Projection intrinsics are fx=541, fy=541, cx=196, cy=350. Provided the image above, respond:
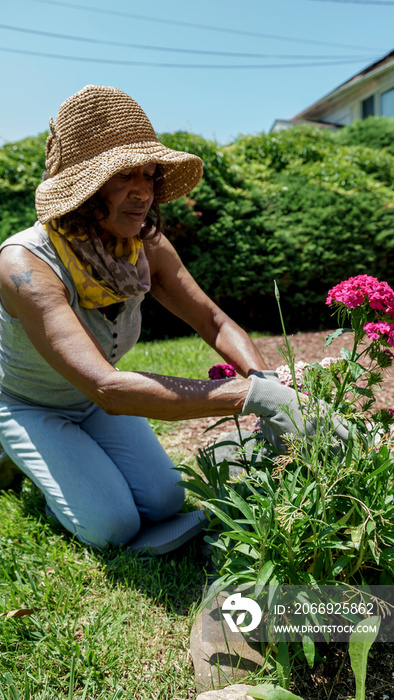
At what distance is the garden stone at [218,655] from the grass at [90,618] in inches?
2.9

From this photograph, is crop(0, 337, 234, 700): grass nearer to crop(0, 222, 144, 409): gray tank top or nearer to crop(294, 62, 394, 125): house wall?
crop(0, 222, 144, 409): gray tank top

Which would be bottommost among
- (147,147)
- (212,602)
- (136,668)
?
(136,668)

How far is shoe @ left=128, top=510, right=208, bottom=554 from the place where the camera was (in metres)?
2.09

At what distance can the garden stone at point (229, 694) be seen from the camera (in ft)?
4.33

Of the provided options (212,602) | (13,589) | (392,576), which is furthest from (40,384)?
(392,576)

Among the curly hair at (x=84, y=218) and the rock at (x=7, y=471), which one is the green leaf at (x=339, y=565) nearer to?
the curly hair at (x=84, y=218)

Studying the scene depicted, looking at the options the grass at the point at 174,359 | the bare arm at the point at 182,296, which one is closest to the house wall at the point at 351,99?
the grass at the point at 174,359

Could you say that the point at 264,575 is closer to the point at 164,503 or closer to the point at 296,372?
the point at 296,372

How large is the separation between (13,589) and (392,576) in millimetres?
1252

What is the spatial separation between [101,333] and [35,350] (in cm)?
28

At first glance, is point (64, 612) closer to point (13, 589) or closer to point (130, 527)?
point (13, 589)

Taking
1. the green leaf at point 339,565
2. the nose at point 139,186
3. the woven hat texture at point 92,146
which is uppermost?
the woven hat texture at point 92,146

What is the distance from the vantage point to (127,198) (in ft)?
6.69

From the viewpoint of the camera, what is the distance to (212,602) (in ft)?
5.41
